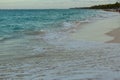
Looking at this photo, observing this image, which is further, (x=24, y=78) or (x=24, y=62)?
(x=24, y=62)

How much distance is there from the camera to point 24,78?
7.04 meters

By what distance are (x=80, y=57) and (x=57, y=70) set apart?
2.01 metres

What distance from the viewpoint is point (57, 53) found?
10.7 m

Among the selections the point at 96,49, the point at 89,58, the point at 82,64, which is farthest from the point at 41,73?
the point at 96,49

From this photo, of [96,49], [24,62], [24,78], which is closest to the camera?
[24,78]

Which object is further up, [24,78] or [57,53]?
[24,78]

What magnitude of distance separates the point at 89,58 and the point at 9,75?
286 cm

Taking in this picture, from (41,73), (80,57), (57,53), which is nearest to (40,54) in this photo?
(57,53)

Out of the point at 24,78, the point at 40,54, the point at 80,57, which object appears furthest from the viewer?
the point at 40,54

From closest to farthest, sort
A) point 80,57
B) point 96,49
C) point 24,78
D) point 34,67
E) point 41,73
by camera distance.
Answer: point 24,78, point 41,73, point 34,67, point 80,57, point 96,49

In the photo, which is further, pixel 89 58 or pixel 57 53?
pixel 57 53

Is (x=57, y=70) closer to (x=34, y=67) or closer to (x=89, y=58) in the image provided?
(x=34, y=67)

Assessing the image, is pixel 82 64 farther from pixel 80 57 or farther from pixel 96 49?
pixel 96 49

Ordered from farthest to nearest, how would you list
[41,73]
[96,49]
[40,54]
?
[96,49] < [40,54] < [41,73]
